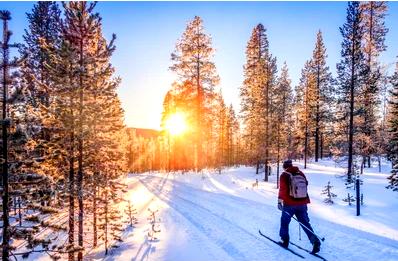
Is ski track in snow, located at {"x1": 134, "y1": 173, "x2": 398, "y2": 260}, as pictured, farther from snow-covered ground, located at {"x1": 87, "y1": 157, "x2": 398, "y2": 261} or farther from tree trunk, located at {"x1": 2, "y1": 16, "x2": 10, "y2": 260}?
tree trunk, located at {"x1": 2, "y1": 16, "x2": 10, "y2": 260}

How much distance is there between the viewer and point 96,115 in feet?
50.1

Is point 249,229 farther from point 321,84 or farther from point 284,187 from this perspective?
point 321,84

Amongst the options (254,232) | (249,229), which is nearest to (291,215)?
(254,232)

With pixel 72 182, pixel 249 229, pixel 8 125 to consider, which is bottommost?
pixel 249 229

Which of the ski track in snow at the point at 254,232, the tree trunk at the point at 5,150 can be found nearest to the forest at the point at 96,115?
the tree trunk at the point at 5,150

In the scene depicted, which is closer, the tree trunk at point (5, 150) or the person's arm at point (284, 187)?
the tree trunk at point (5, 150)

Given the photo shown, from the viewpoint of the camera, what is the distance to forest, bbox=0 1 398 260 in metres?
9.63

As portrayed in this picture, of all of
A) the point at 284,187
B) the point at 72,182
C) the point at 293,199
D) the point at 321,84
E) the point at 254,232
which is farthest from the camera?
the point at 321,84

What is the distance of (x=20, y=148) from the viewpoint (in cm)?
945

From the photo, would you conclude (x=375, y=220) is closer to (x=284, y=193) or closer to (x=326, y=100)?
(x=284, y=193)

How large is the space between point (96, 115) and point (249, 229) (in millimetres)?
8412

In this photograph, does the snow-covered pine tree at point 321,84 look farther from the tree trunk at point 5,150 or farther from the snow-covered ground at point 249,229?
the tree trunk at point 5,150

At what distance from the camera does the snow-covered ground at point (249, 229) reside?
9656 mm

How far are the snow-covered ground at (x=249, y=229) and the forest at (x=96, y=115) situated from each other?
6.18 ft
